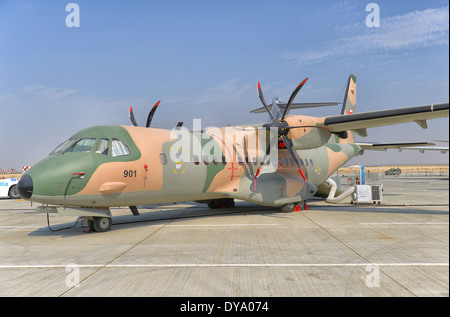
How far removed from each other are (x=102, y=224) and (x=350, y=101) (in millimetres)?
16161

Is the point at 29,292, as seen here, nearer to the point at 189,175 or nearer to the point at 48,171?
the point at 48,171

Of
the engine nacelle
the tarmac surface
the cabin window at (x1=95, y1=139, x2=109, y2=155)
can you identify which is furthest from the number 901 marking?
the engine nacelle

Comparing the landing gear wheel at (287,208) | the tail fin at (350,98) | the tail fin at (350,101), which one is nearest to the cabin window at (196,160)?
the landing gear wheel at (287,208)

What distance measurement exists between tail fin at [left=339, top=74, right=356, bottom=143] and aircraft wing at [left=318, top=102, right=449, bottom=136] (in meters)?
6.40

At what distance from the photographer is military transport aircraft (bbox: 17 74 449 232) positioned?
962 centimetres

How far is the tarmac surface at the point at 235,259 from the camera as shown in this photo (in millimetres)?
5094

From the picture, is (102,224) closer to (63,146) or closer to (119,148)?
(119,148)

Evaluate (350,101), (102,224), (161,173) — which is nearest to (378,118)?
(161,173)

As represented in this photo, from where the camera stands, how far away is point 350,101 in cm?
2073

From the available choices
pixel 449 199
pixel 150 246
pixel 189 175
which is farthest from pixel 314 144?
pixel 449 199

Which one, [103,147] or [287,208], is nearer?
[103,147]

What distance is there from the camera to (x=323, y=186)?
20.0m

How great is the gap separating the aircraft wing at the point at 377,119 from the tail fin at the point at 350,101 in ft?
21.0
